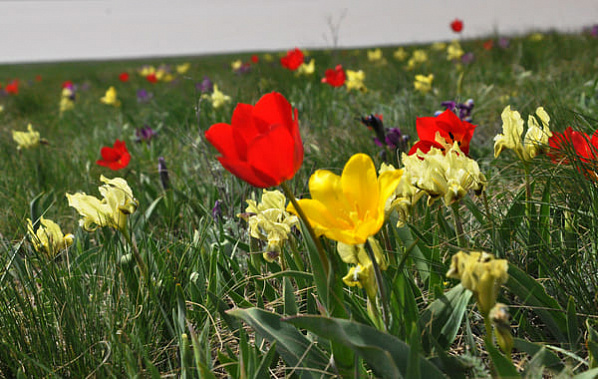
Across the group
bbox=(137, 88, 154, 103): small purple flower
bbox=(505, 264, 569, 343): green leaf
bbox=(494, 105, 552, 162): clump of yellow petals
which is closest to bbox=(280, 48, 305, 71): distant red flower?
bbox=(137, 88, 154, 103): small purple flower

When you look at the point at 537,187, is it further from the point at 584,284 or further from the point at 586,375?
the point at 586,375

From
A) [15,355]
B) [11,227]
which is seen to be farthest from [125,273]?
[11,227]

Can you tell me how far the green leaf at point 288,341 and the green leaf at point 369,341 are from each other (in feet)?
0.66

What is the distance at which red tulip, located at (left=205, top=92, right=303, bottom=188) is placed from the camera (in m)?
0.89

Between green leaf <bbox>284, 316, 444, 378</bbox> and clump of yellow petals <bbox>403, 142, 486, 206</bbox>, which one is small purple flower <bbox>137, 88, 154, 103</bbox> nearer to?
clump of yellow petals <bbox>403, 142, 486, 206</bbox>

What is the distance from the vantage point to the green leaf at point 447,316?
1121 millimetres

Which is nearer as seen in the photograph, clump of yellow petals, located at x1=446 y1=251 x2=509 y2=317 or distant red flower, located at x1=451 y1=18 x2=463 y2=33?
clump of yellow petals, located at x1=446 y1=251 x2=509 y2=317

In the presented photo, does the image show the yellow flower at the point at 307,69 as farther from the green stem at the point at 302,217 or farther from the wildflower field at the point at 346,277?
the green stem at the point at 302,217

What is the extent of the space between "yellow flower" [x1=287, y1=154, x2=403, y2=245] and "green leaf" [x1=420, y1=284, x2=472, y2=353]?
12.7 inches

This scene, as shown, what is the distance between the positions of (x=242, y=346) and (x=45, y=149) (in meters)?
3.44

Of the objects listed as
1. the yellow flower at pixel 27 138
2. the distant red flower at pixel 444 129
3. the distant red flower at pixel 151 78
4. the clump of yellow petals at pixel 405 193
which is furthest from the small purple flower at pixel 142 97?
the clump of yellow petals at pixel 405 193

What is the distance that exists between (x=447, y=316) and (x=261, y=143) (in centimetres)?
62

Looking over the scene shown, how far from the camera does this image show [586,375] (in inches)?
37.3

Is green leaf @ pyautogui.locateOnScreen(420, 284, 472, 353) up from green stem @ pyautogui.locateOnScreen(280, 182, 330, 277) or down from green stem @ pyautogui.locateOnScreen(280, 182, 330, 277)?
down
